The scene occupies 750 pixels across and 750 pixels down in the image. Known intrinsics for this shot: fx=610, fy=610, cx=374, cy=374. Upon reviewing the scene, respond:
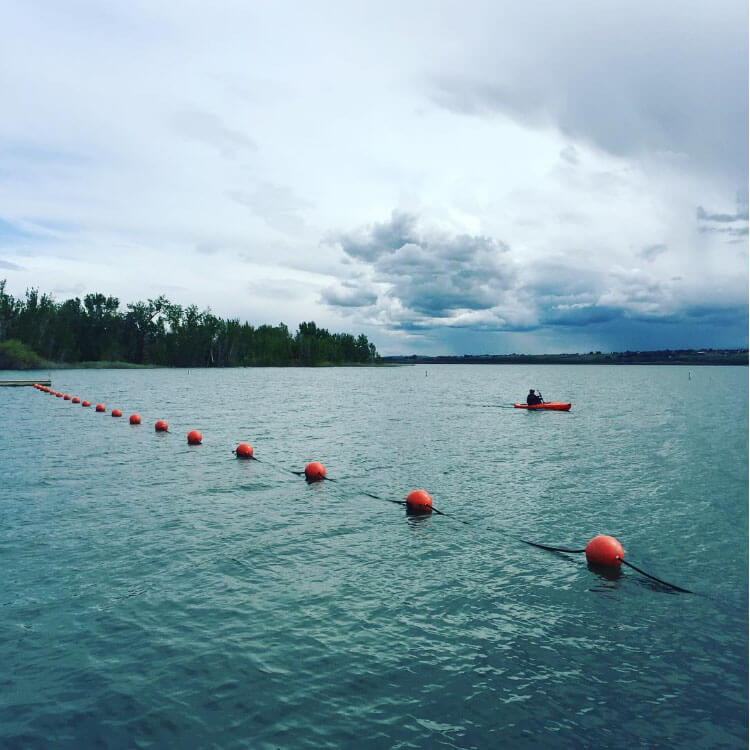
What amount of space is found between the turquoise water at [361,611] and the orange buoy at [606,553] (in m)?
0.54

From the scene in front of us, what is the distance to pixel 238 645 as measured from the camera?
35.8ft

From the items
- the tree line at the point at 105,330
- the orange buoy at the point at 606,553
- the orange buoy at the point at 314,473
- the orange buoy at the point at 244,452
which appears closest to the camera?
the orange buoy at the point at 606,553

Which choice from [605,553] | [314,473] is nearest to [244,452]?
[314,473]

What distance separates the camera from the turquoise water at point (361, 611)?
29.0ft

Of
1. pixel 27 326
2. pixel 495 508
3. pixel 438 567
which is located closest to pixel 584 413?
pixel 495 508

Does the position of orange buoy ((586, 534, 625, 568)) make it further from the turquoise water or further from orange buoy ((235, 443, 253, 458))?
orange buoy ((235, 443, 253, 458))

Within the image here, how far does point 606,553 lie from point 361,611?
6.80 m

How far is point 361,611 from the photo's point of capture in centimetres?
1241

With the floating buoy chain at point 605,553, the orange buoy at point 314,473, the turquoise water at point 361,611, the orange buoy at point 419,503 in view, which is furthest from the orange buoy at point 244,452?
the floating buoy chain at point 605,553

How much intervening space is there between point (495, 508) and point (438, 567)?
6.94 m

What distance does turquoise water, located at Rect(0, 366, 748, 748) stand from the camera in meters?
8.84

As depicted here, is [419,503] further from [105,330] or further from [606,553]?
[105,330]

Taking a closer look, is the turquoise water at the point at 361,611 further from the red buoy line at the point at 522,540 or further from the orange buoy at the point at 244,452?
the orange buoy at the point at 244,452

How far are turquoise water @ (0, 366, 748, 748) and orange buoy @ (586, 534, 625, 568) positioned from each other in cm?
54
